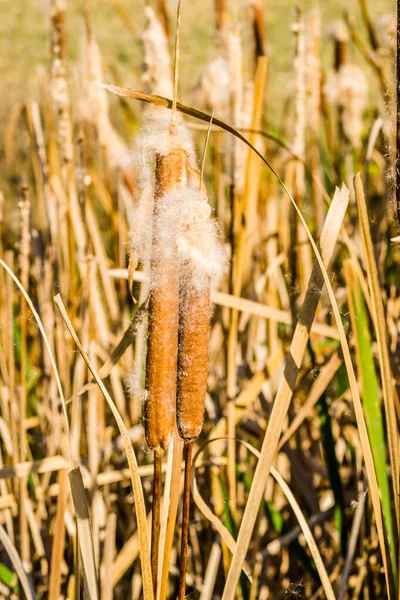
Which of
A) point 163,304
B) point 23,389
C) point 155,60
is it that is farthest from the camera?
point 155,60

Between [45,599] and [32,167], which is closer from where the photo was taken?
[45,599]

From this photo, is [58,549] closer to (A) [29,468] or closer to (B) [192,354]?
(A) [29,468]

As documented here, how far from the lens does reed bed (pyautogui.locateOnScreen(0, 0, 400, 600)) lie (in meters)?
0.60

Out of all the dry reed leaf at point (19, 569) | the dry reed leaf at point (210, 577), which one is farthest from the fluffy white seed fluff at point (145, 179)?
the dry reed leaf at point (210, 577)

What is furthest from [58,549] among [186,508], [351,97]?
[351,97]

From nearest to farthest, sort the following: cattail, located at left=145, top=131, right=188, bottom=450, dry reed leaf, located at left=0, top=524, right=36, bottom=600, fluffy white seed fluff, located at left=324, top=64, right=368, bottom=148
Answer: cattail, located at left=145, top=131, right=188, bottom=450, dry reed leaf, located at left=0, top=524, right=36, bottom=600, fluffy white seed fluff, located at left=324, top=64, right=368, bottom=148

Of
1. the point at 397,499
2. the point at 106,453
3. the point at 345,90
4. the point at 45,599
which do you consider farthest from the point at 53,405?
the point at 345,90

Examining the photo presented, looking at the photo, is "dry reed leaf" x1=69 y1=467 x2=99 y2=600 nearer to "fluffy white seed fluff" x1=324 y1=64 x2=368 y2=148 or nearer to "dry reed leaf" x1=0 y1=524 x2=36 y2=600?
"dry reed leaf" x1=0 y1=524 x2=36 y2=600

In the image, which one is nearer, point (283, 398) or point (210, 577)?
point (283, 398)

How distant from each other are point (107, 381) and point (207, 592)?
50cm

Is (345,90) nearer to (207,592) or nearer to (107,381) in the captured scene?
(107,381)

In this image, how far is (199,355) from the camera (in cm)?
59

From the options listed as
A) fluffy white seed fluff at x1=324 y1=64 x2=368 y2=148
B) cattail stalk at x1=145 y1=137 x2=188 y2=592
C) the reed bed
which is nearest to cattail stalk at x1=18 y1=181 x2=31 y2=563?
the reed bed

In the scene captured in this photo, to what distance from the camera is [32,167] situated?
4.81 feet
